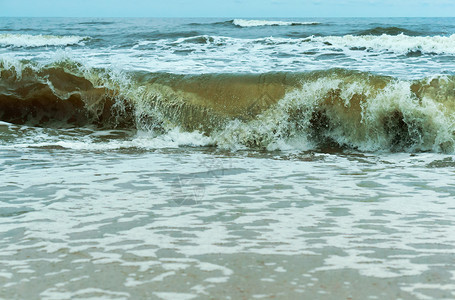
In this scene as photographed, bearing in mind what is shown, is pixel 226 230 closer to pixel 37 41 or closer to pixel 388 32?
pixel 388 32

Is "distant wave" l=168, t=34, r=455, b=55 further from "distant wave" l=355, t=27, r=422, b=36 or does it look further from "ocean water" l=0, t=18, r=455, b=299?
"ocean water" l=0, t=18, r=455, b=299

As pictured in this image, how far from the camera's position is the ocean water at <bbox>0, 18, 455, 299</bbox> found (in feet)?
7.66

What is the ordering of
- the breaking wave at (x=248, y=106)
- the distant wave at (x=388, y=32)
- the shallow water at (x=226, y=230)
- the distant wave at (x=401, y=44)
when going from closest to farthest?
the shallow water at (x=226, y=230)
the breaking wave at (x=248, y=106)
the distant wave at (x=401, y=44)
the distant wave at (x=388, y=32)

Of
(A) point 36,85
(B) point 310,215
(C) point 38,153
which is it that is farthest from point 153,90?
(B) point 310,215

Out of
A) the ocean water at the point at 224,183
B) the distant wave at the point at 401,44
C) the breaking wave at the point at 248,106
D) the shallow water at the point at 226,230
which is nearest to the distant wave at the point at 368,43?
the distant wave at the point at 401,44

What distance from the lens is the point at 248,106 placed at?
23.9ft

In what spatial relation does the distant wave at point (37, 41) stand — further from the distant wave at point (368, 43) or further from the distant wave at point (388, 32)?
the distant wave at point (388, 32)

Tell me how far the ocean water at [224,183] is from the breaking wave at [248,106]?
0.08ft

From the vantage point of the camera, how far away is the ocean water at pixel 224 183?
7.66 ft

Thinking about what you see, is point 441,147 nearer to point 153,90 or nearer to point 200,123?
point 200,123

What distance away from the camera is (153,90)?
787 cm

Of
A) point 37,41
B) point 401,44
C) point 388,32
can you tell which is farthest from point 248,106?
point 37,41

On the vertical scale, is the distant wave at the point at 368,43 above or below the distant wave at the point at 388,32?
below

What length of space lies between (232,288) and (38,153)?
396cm
